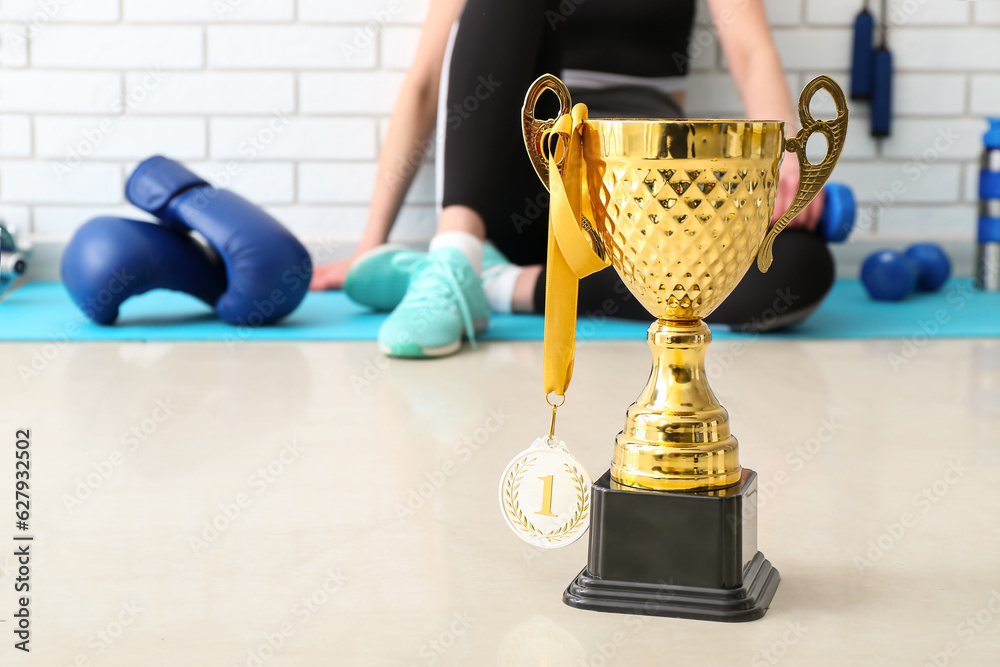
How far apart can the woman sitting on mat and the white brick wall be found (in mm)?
190

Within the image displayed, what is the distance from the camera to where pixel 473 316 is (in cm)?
163

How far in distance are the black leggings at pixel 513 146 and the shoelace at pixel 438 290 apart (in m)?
0.15

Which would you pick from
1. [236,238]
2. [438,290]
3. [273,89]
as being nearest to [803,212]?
[438,290]

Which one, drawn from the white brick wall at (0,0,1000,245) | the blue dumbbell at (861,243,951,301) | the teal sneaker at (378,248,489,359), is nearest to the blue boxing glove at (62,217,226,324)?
the teal sneaker at (378,248,489,359)

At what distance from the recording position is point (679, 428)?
0.62 meters

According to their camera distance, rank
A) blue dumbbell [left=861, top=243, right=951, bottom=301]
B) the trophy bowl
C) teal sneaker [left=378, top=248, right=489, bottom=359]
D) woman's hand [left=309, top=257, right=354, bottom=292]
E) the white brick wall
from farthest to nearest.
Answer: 1. the white brick wall
2. woman's hand [left=309, top=257, right=354, bottom=292]
3. blue dumbbell [left=861, top=243, right=951, bottom=301]
4. teal sneaker [left=378, top=248, right=489, bottom=359]
5. the trophy bowl

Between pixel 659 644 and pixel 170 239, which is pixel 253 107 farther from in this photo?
pixel 659 644

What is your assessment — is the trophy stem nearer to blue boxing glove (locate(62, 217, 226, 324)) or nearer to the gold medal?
the gold medal

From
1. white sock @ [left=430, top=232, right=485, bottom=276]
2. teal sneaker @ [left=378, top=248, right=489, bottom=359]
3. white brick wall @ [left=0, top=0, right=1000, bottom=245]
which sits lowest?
teal sneaker @ [left=378, top=248, right=489, bottom=359]

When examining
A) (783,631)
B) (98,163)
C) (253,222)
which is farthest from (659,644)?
(98,163)

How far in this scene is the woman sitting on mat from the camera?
1.62 meters

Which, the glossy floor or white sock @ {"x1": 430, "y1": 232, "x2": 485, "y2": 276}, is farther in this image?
white sock @ {"x1": 430, "y1": 232, "x2": 485, "y2": 276}

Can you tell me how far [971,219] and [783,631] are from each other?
2.24 meters

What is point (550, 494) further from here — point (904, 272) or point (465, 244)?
point (904, 272)
